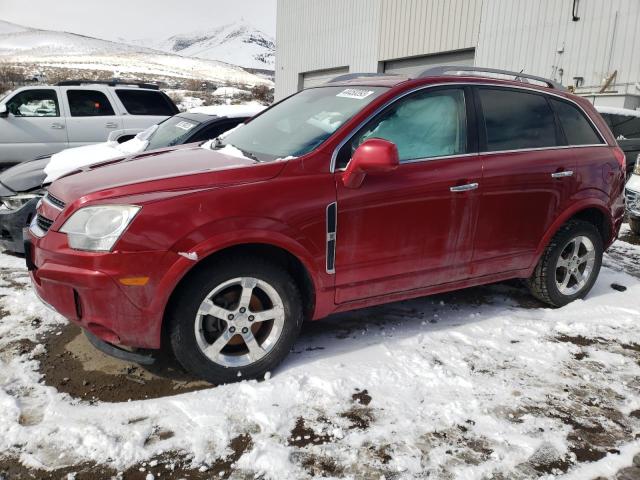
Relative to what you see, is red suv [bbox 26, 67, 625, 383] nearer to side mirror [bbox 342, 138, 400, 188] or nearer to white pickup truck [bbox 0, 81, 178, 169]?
side mirror [bbox 342, 138, 400, 188]

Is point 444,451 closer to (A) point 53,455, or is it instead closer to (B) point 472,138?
(A) point 53,455

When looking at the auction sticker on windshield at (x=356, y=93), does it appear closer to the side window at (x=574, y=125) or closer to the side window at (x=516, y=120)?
the side window at (x=516, y=120)

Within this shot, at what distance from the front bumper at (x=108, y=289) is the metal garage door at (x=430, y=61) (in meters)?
12.9

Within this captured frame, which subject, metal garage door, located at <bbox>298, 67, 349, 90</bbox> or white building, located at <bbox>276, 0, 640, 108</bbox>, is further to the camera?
metal garage door, located at <bbox>298, 67, 349, 90</bbox>

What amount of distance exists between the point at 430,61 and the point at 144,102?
9.93m

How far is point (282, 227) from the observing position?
2.86 metres

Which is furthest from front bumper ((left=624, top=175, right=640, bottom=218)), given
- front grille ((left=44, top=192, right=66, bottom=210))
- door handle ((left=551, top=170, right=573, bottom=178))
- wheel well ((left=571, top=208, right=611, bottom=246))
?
front grille ((left=44, top=192, right=66, bottom=210))

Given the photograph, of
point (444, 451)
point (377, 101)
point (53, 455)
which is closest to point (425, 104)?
point (377, 101)

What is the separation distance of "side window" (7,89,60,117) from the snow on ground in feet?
22.3

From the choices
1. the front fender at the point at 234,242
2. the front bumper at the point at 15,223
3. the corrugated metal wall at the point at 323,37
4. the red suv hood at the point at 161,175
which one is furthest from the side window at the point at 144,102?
the corrugated metal wall at the point at 323,37

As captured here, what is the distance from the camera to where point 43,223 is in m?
2.95

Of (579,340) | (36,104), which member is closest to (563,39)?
(579,340)

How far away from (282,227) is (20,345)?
1.95 meters

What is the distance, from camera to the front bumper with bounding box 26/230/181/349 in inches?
102
